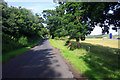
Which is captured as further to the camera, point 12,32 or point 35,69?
point 12,32

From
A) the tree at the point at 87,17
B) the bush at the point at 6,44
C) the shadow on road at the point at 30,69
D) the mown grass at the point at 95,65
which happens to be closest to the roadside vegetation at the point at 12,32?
the bush at the point at 6,44

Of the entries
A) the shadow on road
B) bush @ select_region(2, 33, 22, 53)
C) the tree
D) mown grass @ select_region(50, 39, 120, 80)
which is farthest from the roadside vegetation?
the tree

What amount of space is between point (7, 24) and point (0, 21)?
1499 millimetres

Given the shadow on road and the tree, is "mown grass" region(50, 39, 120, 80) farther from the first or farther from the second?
the tree

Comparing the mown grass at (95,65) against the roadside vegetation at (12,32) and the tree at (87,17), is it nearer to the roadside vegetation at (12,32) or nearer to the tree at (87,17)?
the tree at (87,17)

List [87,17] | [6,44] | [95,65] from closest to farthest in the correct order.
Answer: [95,65]
[6,44]
[87,17]

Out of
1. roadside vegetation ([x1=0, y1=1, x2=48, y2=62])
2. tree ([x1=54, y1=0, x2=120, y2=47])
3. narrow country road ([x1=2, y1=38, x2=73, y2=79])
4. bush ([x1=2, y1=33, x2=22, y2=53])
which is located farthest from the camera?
roadside vegetation ([x1=0, y1=1, x2=48, y2=62])

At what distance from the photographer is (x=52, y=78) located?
4039mm

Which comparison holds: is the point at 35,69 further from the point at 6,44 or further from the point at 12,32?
the point at 12,32

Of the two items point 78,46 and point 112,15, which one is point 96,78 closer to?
point 112,15

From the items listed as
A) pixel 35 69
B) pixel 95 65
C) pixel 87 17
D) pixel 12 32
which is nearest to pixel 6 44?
pixel 12 32

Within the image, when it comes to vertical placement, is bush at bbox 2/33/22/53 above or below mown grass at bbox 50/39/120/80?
above

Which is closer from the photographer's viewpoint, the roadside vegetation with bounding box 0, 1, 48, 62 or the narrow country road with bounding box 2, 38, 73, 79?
the narrow country road with bounding box 2, 38, 73, 79

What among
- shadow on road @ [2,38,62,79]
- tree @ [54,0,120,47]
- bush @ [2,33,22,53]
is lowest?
shadow on road @ [2,38,62,79]
